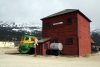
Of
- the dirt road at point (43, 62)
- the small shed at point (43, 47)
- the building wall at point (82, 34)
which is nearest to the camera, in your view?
the dirt road at point (43, 62)

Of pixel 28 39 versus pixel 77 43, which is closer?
pixel 77 43

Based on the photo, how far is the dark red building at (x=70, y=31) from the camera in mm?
25156

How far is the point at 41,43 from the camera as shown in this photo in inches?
1075

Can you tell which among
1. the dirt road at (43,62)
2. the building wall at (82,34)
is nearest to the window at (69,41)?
the building wall at (82,34)

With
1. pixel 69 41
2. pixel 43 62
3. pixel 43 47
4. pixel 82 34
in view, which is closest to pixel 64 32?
pixel 69 41

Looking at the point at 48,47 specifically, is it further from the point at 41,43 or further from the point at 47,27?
the point at 47,27

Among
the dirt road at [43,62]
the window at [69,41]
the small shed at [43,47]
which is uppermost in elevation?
the window at [69,41]

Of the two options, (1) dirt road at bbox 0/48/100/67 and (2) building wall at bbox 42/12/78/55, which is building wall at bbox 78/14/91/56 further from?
(1) dirt road at bbox 0/48/100/67

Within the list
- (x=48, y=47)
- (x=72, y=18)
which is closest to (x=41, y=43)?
(x=48, y=47)

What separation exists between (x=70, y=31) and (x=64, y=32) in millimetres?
1408

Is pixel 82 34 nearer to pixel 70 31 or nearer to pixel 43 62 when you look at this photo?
pixel 70 31

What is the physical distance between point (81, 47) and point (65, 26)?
16.0 ft

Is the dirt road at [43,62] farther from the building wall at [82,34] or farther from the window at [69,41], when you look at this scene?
the building wall at [82,34]

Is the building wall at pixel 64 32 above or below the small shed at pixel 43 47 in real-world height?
above
